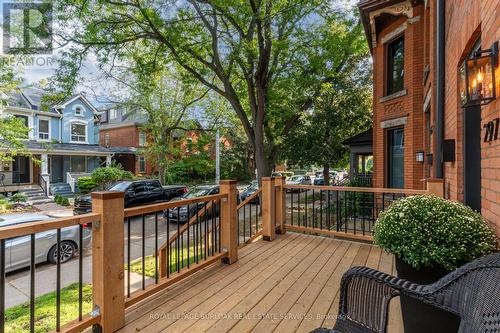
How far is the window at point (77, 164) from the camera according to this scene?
19.5m

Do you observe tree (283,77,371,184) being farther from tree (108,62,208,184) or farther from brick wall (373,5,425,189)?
tree (108,62,208,184)

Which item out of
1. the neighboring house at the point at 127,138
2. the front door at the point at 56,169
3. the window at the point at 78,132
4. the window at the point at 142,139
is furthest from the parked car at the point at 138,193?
the window at the point at 142,139

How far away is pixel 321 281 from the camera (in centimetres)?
325

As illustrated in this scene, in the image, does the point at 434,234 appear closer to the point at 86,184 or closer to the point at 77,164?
the point at 86,184

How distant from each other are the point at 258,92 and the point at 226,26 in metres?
2.39

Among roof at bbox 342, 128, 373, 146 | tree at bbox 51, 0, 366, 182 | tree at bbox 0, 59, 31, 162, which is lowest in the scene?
roof at bbox 342, 128, 373, 146

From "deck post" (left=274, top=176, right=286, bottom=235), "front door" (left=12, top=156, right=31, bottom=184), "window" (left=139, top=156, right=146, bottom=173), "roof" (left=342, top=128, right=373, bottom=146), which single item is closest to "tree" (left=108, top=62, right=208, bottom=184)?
"window" (left=139, top=156, right=146, bottom=173)

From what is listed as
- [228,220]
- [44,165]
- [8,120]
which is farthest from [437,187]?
[44,165]

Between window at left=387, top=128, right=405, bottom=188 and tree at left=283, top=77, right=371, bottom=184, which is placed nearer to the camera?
window at left=387, top=128, right=405, bottom=188

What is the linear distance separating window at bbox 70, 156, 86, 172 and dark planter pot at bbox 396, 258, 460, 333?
22351 millimetres

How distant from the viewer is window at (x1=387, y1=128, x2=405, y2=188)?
7371 mm

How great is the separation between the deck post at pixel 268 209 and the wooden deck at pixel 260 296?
60cm

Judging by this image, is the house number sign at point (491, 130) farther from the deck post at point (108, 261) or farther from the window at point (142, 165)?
the window at point (142, 165)

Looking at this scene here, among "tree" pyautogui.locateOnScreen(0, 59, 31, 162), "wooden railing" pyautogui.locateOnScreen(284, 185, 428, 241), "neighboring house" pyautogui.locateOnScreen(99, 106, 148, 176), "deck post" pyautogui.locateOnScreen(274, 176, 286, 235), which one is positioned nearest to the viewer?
"wooden railing" pyautogui.locateOnScreen(284, 185, 428, 241)
